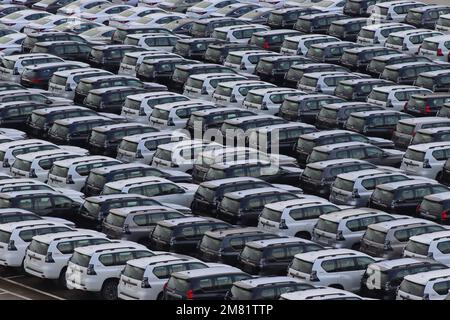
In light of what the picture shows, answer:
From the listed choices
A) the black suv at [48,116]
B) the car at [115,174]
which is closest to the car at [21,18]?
the black suv at [48,116]

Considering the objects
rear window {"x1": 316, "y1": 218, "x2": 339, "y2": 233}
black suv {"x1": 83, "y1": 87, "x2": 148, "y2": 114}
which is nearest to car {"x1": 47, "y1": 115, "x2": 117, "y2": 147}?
black suv {"x1": 83, "y1": 87, "x2": 148, "y2": 114}

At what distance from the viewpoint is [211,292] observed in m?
44.6

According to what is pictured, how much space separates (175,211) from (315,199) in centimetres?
447

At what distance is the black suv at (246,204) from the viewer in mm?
52825

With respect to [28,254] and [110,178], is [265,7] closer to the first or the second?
[110,178]

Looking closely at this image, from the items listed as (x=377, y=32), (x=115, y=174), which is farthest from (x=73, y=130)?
(x=377, y=32)

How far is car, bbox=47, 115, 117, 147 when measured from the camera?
6159 centimetres

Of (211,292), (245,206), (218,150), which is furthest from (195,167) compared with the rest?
(211,292)

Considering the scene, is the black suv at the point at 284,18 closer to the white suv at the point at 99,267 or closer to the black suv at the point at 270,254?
the black suv at the point at 270,254

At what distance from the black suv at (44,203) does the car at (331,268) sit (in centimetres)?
909

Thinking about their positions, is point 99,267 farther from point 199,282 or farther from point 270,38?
point 270,38
